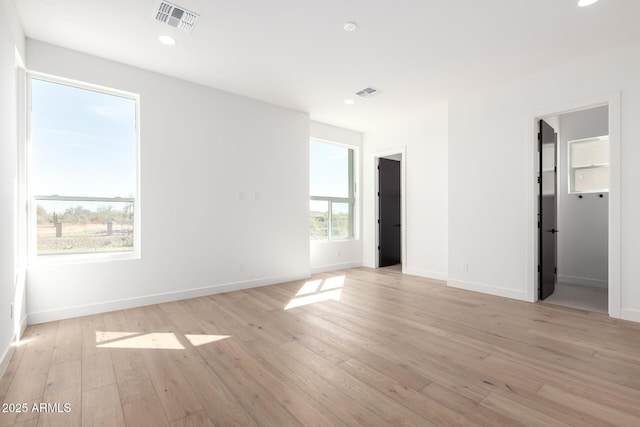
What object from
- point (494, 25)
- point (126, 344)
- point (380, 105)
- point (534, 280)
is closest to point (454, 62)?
point (494, 25)

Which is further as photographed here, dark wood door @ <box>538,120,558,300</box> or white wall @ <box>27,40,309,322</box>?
dark wood door @ <box>538,120,558,300</box>

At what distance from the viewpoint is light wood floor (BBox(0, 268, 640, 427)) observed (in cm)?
173

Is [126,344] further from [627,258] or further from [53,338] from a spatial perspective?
[627,258]

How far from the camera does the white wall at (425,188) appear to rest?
5.23m

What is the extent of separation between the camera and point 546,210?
4.16 m

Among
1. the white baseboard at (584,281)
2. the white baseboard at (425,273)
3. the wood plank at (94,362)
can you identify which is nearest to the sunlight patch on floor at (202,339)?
the wood plank at (94,362)

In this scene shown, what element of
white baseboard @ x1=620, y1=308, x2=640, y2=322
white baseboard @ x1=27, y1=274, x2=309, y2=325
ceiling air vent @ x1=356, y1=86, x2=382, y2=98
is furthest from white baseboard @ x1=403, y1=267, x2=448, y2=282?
ceiling air vent @ x1=356, y1=86, x2=382, y2=98

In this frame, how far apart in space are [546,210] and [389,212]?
300cm

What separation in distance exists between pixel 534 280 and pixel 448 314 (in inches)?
56.3

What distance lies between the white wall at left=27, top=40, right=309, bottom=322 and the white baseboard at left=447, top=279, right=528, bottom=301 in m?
2.53

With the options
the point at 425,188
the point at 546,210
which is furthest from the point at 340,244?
the point at 546,210

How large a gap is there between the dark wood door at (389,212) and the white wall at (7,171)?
5554 millimetres

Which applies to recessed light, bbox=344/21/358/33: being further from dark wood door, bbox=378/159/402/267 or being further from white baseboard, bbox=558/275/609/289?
white baseboard, bbox=558/275/609/289

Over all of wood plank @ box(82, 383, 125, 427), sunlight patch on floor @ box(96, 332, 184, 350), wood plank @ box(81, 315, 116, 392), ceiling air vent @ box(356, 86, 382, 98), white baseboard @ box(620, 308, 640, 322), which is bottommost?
sunlight patch on floor @ box(96, 332, 184, 350)
